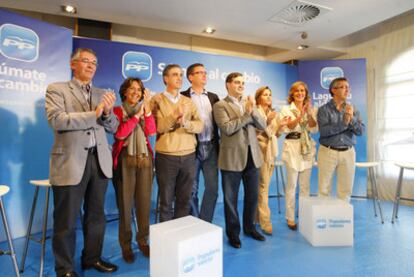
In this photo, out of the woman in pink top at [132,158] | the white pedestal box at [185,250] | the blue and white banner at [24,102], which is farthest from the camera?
the blue and white banner at [24,102]

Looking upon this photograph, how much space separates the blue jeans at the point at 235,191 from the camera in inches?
100

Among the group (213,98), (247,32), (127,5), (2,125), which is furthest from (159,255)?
(247,32)

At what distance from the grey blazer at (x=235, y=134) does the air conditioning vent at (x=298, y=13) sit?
1.81 m

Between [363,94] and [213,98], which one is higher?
[363,94]

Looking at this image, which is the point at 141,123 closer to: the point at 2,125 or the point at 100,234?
the point at 100,234

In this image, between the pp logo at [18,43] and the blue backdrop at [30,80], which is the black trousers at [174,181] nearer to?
the blue backdrop at [30,80]

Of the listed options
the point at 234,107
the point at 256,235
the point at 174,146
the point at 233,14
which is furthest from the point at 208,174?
the point at 233,14

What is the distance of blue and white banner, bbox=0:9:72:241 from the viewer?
2.69 m

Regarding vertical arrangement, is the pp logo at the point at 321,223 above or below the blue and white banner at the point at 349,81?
below

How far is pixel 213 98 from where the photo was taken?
2.82m

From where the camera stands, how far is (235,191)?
2.60 metres

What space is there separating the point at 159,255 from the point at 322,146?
7.19ft

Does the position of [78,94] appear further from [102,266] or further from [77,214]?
[102,266]

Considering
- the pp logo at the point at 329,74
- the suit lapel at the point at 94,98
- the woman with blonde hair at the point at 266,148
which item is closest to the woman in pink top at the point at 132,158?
the suit lapel at the point at 94,98
